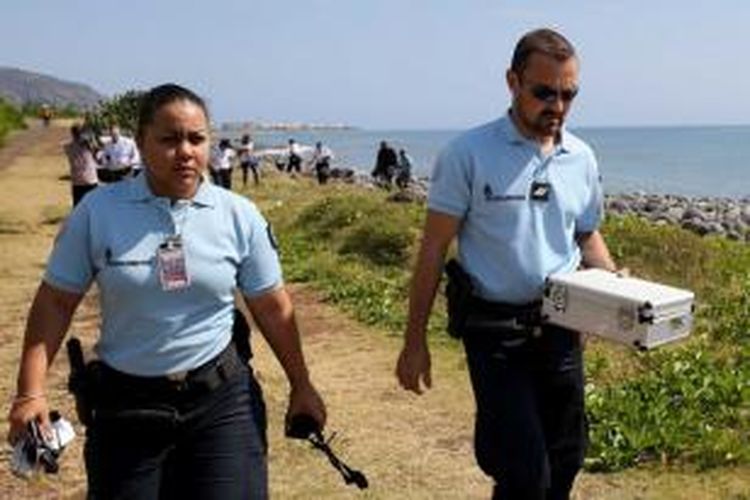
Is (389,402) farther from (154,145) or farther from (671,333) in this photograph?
(154,145)

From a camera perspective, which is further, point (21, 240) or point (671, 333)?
point (21, 240)

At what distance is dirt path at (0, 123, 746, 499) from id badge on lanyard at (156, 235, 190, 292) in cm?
269

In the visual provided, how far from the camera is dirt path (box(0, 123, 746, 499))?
6.28 m

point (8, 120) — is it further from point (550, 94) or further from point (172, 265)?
point (172, 265)

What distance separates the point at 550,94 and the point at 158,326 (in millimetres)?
1610

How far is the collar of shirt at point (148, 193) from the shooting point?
12.6 ft

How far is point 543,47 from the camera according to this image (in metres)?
4.33

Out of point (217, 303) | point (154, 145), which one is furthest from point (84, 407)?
point (154, 145)

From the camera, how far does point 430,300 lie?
4.53 meters

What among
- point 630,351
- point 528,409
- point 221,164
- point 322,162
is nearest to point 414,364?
point 528,409

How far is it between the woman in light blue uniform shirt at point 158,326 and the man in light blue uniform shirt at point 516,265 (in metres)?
0.89

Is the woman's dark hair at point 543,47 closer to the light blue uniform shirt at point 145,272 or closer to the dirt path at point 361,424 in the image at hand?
the light blue uniform shirt at point 145,272

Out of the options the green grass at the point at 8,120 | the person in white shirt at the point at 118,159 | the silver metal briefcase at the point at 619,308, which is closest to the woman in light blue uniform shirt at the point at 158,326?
the silver metal briefcase at the point at 619,308

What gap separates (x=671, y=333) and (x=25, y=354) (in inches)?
85.4
